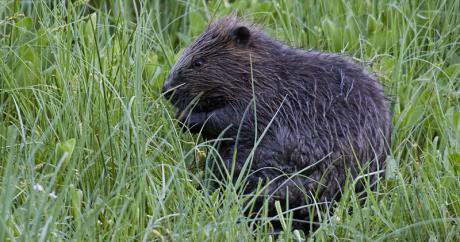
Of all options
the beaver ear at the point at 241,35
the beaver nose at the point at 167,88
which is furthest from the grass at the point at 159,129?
the beaver ear at the point at 241,35

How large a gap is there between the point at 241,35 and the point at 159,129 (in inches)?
27.1

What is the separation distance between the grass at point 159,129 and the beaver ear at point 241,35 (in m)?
0.20

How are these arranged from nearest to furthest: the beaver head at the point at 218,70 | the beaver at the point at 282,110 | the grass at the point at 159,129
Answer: the grass at the point at 159,129 < the beaver at the point at 282,110 < the beaver head at the point at 218,70

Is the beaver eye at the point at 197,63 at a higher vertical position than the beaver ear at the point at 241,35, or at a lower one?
lower

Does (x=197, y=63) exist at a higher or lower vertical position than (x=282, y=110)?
higher

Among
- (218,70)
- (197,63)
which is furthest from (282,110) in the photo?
(197,63)

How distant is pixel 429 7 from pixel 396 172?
178 cm

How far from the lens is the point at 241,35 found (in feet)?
14.3

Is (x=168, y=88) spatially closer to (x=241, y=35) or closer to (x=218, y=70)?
(x=218, y=70)

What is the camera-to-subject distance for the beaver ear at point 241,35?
4.35 metres

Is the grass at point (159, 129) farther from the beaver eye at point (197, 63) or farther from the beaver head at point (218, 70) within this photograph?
the beaver eye at point (197, 63)

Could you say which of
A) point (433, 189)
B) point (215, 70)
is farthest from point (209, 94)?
point (433, 189)

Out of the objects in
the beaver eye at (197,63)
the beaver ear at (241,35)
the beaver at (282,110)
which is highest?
the beaver ear at (241,35)

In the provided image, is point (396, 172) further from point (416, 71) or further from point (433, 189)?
point (416, 71)
